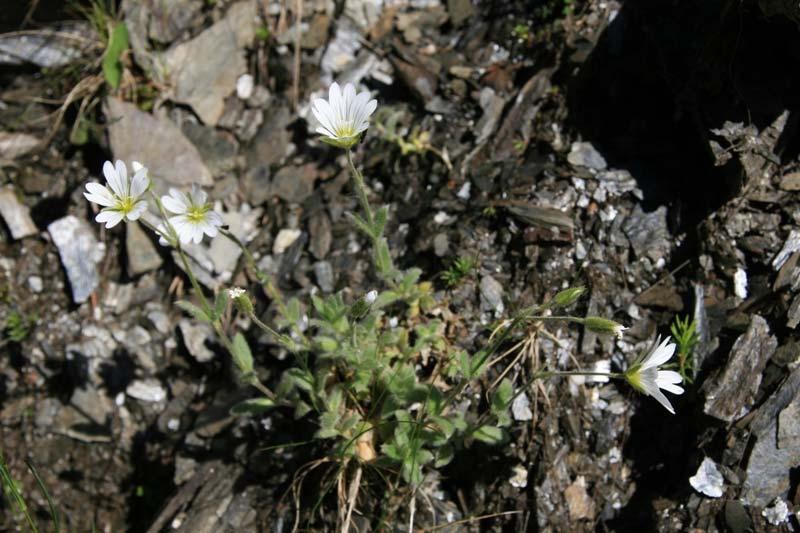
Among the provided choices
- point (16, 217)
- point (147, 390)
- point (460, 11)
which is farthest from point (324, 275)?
point (16, 217)

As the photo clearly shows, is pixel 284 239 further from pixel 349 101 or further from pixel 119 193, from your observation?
pixel 349 101

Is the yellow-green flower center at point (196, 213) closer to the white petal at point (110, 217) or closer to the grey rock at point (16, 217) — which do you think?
the white petal at point (110, 217)

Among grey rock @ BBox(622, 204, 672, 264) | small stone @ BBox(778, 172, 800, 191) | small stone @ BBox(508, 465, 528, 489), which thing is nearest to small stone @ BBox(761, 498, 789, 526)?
small stone @ BBox(508, 465, 528, 489)

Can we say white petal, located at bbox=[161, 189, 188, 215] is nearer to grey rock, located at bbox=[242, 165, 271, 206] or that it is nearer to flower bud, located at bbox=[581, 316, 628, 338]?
grey rock, located at bbox=[242, 165, 271, 206]

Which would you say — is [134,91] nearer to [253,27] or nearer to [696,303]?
[253,27]

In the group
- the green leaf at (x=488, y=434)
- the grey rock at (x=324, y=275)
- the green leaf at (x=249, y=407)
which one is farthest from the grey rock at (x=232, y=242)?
the green leaf at (x=488, y=434)

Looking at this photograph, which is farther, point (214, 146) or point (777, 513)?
point (214, 146)

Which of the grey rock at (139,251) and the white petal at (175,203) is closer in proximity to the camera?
the white petal at (175,203)
